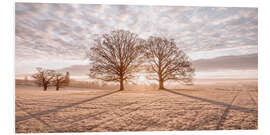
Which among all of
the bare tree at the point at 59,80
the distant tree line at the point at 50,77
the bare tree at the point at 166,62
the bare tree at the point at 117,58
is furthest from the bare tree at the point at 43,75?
the bare tree at the point at 166,62

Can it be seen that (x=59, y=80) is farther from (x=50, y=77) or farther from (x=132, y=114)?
(x=132, y=114)

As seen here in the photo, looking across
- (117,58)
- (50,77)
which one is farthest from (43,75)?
(117,58)

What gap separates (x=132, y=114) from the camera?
3205 millimetres

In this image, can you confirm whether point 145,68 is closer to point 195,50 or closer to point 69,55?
point 195,50

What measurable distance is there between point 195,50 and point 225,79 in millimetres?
1381

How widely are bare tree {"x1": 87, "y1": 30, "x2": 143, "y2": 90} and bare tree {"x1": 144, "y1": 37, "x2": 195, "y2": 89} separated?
0.45 metres

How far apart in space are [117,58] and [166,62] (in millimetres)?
1980

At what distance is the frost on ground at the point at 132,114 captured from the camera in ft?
9.54

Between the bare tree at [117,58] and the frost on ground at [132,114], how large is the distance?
5.01ft

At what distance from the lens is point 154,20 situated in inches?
166

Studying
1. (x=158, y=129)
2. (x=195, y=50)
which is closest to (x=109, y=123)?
(x=158, y=129)

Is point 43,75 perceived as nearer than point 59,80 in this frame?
Yes

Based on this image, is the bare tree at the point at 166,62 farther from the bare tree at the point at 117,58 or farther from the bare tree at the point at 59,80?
the bare tree at the point at 59,80
